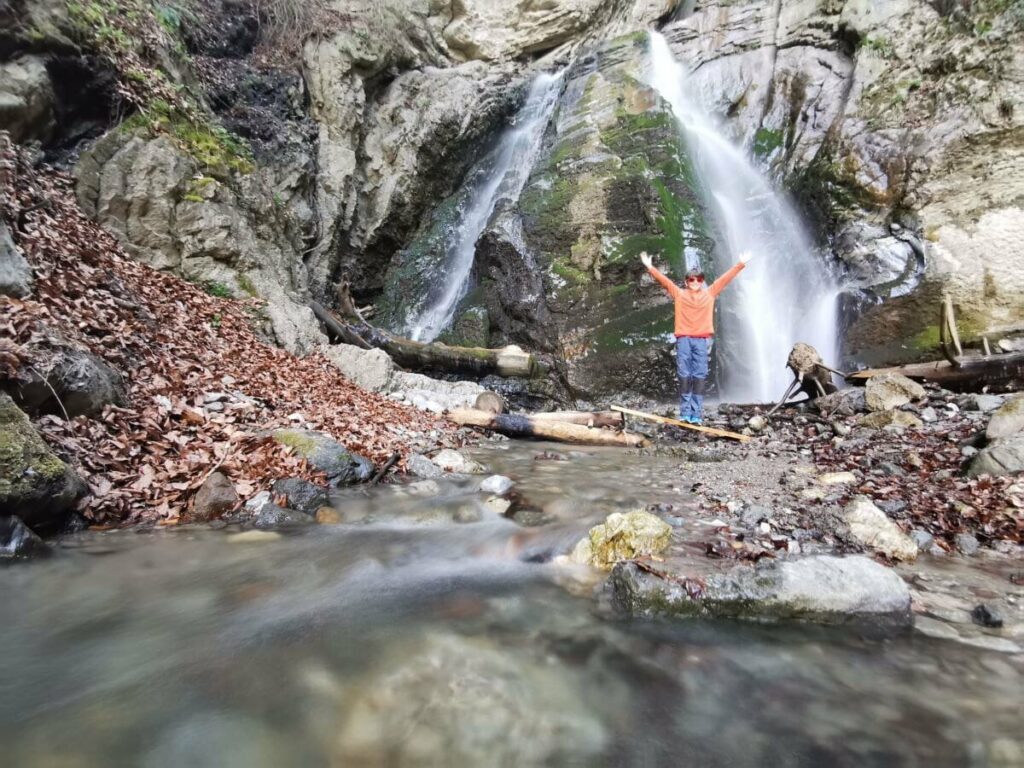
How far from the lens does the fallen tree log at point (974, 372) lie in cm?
720

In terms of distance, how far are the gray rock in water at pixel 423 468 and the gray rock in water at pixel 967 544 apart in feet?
13.4

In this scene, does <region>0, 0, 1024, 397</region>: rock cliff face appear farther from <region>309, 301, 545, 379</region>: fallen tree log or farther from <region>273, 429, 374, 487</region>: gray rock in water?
<region>273, 429, 374, 487</region>: gray rock in water

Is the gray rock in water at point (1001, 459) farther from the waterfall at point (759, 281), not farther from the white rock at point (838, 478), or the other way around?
the waterfall at point (759, 281)

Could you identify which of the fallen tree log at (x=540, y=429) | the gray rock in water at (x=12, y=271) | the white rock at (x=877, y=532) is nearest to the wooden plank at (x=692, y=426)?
the fallen tree log at (x=540, y=429)

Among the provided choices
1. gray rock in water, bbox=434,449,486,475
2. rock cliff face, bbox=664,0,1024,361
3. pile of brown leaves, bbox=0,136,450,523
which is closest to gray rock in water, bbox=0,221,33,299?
pile of brown leaves, bbox=0,136,450,523

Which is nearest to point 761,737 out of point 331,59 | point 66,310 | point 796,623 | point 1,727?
point 796,623

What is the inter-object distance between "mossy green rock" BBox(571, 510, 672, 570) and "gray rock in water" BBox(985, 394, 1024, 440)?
3483 millimetres

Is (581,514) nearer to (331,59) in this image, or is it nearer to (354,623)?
(354,623)

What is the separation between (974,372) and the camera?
296 inches

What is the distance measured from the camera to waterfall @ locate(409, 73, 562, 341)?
1374 cm

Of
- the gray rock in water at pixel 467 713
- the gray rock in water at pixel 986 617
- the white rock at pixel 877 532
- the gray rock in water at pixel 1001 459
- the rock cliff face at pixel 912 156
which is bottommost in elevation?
the gray rock in water at pixel 467 713

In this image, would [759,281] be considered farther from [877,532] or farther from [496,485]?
[877,532]

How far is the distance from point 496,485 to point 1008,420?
4.50m

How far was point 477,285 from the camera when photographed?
12742mm
